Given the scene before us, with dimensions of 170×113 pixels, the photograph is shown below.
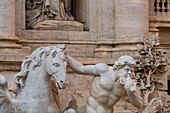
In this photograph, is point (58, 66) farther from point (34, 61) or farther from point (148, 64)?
point (148, 64)

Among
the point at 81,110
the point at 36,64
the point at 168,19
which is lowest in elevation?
the point at 81,110

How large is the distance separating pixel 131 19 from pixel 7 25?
2841mm

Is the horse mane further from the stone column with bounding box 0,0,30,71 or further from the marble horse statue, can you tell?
the stone column with bounding box 0,0,30,71

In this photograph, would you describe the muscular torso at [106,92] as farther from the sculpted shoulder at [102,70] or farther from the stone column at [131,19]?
the stone column at [131,19]

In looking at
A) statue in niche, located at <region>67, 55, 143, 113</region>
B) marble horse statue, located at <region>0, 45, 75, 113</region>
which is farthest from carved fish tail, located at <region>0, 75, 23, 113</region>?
statue in niche, located at <region>67, 55, 143, 113</region>

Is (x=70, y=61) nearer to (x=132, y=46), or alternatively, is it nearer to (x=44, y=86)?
(x=44, y=86)

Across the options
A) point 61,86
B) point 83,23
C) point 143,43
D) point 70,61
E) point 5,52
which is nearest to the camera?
point 61,86

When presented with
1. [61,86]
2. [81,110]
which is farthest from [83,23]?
[61,86]

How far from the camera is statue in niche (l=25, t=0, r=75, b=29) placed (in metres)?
12.6

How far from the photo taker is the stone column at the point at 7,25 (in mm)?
11422

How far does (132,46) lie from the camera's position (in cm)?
1238

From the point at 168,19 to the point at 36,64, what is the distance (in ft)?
21.4

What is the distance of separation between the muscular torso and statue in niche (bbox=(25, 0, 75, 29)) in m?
4.38

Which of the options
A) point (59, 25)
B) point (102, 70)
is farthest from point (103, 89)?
point (59, 25)
